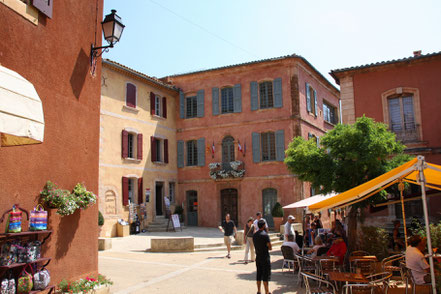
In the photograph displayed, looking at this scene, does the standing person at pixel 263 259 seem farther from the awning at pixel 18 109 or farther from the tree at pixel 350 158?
the awning at pixel 18 109

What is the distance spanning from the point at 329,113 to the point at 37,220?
25163mm

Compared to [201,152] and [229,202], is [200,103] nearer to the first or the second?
[201,152]

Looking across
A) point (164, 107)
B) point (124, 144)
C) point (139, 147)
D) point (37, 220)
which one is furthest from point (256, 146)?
point (37, 220)

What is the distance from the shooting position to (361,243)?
9.74m

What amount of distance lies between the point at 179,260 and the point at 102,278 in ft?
17.7

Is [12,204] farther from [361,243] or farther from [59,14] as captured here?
[361,243]

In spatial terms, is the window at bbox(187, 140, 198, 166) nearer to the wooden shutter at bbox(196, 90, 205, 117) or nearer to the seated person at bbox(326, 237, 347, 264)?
the wooden shutter at bbox(196, 90, 205, 117)

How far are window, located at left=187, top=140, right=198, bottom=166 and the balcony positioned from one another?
1488mm

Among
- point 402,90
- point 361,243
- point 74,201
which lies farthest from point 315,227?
point 74,201

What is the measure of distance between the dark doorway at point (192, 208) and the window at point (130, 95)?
6.70 meters

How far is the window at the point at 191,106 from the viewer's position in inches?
983

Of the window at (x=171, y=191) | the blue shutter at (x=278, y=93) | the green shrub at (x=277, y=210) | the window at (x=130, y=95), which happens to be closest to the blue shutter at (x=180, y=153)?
the window at (x=171, y=191)

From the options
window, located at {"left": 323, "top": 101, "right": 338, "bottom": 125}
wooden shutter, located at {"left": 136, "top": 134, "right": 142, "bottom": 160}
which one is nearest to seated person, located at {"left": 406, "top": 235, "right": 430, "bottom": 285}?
wooden shutter, located at {"left": 136, "top": 134, "right": 142, "bottom": 160}

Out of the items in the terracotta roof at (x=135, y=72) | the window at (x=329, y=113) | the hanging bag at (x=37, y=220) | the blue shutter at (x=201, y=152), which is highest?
the terracotta roof at (x=135, y=72)
